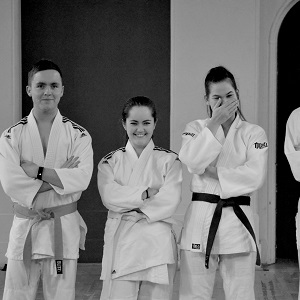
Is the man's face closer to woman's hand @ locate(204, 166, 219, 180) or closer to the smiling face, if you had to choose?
the smiling face

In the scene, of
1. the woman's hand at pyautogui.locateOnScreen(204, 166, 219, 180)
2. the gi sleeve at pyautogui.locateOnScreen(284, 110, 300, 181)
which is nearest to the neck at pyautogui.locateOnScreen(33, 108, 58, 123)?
the woman's hand at pyautogui.locateOnScreen(204, 166, 219, 180)

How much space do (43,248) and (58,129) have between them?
24.5 inches

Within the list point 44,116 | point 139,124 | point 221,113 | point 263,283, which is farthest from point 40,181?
point 263,283

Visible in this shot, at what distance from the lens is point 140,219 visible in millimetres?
3125

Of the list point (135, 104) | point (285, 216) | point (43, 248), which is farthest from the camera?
point (285, 216)

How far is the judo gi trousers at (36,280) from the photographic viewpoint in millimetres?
2951

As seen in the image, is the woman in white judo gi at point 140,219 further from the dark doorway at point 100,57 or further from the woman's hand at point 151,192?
the dark doorway at point 100,57

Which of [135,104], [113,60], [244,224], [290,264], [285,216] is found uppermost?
[113,60]

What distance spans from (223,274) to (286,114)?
3119mm

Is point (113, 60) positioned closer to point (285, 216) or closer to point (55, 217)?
point (285, 216)

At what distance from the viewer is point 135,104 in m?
3.27

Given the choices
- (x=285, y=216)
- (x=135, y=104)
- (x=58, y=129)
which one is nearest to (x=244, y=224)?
(x=135, y=104)

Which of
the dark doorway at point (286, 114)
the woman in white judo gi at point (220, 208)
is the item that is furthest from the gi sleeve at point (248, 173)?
the dark doorway at point (286, 114)

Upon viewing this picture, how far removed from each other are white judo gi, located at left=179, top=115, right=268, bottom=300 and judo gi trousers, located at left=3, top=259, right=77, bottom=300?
1.90 feet
